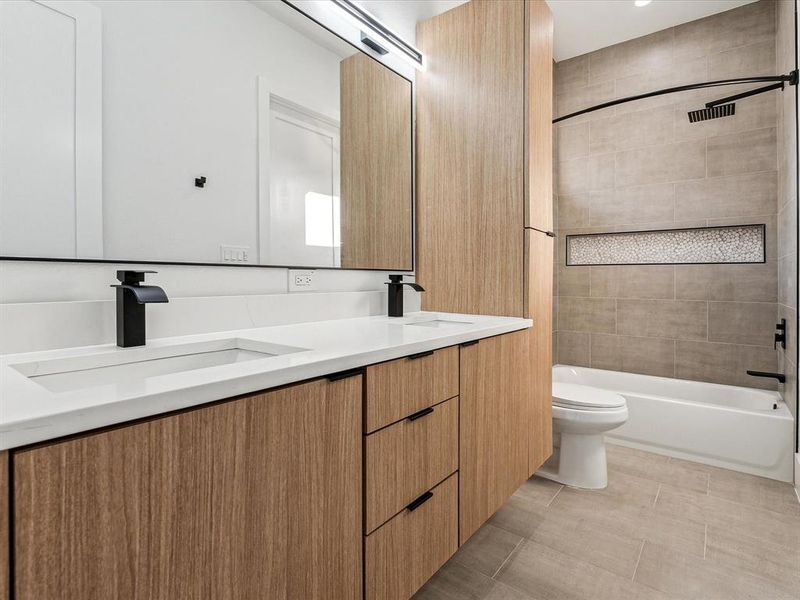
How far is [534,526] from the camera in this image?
70.1 inches

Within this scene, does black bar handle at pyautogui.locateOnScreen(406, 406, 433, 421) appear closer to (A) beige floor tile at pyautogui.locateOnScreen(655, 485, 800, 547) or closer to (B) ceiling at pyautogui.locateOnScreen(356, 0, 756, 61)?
(A) beige floor tile at pyautogui.locateOnScreen(655, 485, 800, 547)

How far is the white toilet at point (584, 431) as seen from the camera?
2.07m

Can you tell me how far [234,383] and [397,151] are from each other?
1563mm

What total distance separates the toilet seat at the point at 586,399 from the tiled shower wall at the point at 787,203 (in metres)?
0.87

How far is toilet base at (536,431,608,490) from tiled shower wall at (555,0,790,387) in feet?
4.01

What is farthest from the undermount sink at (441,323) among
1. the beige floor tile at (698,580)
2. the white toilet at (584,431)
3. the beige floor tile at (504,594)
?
the beige floor tile at (698,580)

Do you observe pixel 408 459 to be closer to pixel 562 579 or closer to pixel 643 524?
pixel 562 579

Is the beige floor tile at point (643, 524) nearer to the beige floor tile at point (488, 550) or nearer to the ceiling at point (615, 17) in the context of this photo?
the beige floor tile at point (488, 550)

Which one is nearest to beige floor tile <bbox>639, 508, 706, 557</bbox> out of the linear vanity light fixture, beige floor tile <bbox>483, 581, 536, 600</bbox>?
beige floor tile <bbox>483, 581, 536, 600</bbox>

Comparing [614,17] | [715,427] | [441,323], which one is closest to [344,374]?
[441,323]

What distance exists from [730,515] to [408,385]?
177cm

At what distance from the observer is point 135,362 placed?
0.95m

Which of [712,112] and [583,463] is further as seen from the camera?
[712,112]

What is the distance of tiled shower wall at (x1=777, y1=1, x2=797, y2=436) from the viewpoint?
204 cm
